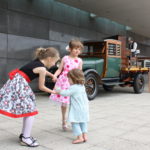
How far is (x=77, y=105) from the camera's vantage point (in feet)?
11.5

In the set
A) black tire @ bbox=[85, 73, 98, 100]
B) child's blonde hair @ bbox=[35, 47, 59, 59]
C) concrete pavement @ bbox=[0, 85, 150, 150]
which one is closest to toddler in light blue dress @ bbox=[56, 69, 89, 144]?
concrete pavement @ bbox=[0, 85, 150, 150]

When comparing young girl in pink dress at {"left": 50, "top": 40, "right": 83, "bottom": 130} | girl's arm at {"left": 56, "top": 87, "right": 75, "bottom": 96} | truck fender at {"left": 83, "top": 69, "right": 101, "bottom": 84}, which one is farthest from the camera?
truck fender at {"left": 83, "top": 69, "right": 101, "bottom": 84}

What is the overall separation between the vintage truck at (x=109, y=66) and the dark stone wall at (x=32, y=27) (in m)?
2.08

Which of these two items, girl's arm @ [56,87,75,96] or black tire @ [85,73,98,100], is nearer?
girl's arm @ [56,87,75,96]

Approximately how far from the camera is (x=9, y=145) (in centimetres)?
332

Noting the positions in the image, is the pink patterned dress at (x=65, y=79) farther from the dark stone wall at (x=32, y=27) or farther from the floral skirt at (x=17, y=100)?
the dark stone wall at (x=32, y=27)

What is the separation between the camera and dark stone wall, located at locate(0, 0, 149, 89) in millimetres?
8844

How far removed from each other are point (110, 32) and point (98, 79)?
22.2 feet

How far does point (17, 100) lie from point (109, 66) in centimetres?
573

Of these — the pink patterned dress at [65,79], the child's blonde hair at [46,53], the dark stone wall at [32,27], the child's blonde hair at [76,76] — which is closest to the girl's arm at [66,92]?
the child's blonde hair at [76,76]

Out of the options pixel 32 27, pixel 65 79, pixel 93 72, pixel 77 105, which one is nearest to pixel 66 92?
pixel 77 105

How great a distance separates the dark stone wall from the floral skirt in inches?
224

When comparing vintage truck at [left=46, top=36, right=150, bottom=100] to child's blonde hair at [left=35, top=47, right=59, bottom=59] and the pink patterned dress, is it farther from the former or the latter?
child's blonde hair at [left=35, top=47, right=59, bottom=59]

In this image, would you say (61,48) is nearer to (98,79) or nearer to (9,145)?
(98,79)
